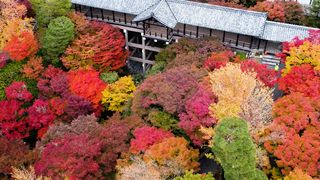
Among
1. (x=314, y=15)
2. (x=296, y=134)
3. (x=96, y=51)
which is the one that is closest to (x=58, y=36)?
(x=96, y=51)

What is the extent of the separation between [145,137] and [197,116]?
414 centimetres

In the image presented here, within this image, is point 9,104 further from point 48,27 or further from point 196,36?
point 196,36

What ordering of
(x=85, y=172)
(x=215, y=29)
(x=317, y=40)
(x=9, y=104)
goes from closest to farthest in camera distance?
(x=85, y=172)
(x=317, y=40)
(x=9, y=104)
(x=215, y=29)

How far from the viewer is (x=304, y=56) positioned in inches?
1251

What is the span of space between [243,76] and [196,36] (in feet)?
46.2

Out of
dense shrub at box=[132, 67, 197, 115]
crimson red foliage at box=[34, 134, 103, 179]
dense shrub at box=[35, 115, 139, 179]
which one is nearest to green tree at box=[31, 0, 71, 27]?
dense shrub at box=[132, 67, 197, 115]

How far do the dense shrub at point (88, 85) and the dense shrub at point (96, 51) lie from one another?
174 centimetres

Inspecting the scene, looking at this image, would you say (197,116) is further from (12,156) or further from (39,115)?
(39,115)

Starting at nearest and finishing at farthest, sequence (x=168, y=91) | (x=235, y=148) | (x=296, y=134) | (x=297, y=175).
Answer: (x=235, y=148), (x=297, y=175), (x=296, y=134), (x=168, y=91)

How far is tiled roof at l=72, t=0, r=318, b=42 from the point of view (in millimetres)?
37406

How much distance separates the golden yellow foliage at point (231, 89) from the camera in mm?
26031

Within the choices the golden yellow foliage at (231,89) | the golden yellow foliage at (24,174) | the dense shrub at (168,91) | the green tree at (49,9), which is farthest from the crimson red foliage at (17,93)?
the golden yellow foliage at (231,89)

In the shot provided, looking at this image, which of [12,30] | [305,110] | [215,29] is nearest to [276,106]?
[305,110]

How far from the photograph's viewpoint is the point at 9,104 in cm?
3553
